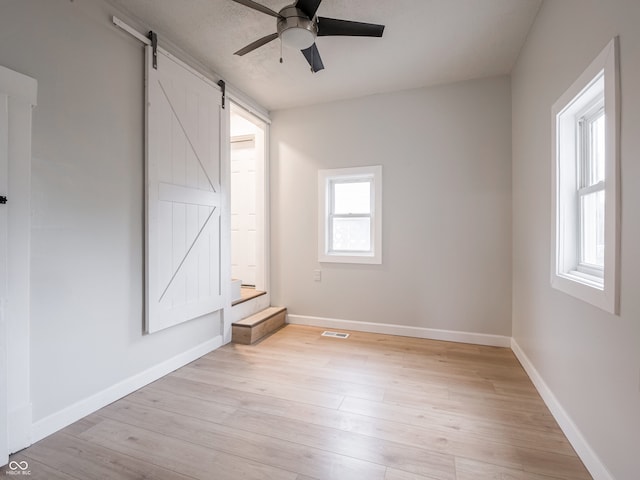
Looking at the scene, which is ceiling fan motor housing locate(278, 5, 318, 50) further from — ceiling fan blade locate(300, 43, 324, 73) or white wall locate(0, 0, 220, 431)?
white wall locate(0, 0, 220, 431)

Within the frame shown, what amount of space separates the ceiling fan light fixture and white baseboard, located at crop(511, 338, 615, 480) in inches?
110

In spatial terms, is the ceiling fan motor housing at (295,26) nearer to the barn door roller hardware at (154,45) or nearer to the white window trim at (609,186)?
the barn door roller hardware at (154,45)

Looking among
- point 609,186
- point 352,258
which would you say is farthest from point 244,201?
point 609,186

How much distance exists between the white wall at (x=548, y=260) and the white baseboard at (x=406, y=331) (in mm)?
329

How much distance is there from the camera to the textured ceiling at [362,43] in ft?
7.52

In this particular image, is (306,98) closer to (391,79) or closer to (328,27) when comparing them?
(391,79)

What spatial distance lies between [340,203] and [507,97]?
6.95 ft

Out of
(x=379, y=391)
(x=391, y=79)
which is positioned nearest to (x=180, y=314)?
(x=379, y=391)

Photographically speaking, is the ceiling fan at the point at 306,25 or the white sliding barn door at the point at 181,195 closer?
the ceiling fan at the point at 306,25

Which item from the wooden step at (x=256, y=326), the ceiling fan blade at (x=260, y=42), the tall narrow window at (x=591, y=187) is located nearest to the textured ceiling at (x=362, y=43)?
the ceiling fan blade at (x=260, y=42)

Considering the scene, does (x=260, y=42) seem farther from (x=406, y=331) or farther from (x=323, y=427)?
(x=406, y=331)

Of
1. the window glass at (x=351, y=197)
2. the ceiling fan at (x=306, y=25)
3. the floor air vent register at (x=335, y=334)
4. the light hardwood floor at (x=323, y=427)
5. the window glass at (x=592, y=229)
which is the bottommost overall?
the light hardwood floor at (x=323, y=427)

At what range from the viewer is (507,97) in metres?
3.24

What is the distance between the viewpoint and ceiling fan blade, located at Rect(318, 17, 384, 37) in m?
2.00
